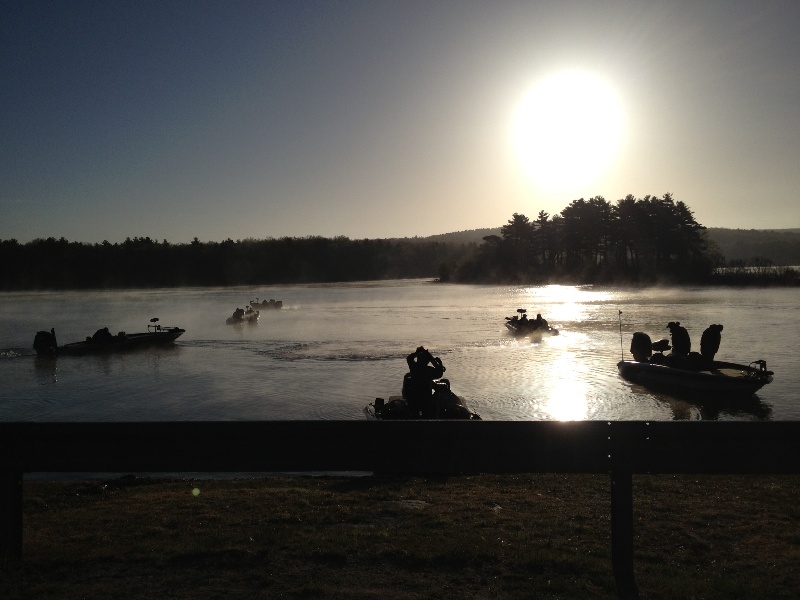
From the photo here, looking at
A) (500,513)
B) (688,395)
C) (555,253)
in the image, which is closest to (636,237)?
(555,253)

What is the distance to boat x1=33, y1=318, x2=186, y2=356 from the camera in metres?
46.9

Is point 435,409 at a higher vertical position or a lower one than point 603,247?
lower

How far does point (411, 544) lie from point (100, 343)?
157ft

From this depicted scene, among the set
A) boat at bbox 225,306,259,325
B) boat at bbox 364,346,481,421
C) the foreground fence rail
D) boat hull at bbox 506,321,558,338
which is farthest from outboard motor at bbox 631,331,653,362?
boat at bbox 225,306,259,325

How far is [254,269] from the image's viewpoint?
197m

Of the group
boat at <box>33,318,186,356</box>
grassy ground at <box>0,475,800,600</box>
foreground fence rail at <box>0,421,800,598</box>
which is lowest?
boat at <box>33,318,186,356</box>

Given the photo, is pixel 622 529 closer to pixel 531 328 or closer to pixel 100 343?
pixel 531 328

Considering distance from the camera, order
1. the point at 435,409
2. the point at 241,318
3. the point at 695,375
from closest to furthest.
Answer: the point at 435,409 → the point at 695,375 → the point at 241,318

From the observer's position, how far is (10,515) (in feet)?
18.0

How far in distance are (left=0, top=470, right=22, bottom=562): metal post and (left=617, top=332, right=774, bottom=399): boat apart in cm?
2493

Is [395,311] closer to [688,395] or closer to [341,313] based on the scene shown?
[341,313]

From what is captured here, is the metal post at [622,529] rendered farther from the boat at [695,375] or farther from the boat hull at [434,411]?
the boat at [695,375]

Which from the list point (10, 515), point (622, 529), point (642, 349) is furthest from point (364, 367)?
point (622, 529)

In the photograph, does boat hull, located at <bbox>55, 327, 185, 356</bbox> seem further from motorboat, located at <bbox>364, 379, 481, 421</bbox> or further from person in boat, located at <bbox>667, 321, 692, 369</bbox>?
motorboat, located at <bbox>364, 379, 481, 421</bbox>
